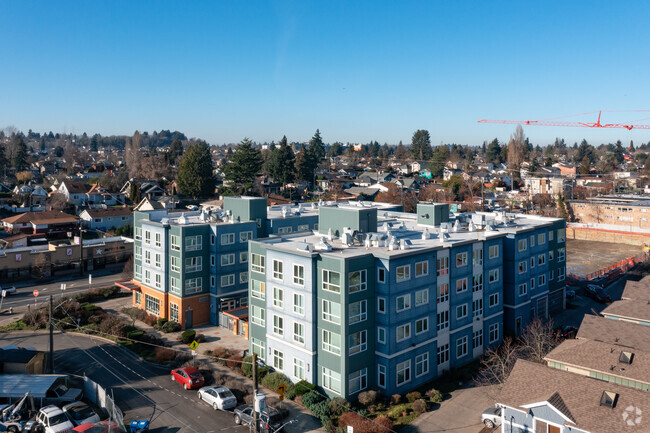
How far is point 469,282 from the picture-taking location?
32.7 metres

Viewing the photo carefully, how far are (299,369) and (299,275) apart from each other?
561 centimetres

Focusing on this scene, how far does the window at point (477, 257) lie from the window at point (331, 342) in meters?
11.8

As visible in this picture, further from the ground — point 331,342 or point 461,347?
point 331,342

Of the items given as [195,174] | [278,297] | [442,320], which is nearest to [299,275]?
[278,297]

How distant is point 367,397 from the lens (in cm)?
2659

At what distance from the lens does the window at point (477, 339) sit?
33.5 m

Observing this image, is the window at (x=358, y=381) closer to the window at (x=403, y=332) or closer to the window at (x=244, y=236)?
the window at (x=403, y=332)

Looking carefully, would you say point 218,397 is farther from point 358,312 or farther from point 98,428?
point 358,312

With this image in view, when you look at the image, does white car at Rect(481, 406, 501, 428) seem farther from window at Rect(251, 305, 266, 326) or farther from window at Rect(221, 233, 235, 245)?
window at Rect(221, 233, 235, 245)

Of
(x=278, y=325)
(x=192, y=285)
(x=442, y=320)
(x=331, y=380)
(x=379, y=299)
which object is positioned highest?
(x=379, y=299)

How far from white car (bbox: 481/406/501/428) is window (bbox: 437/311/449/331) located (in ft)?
21.3

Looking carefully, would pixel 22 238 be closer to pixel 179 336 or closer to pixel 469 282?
pixel 179 336

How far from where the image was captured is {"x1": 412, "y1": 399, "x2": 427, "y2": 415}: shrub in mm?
26078

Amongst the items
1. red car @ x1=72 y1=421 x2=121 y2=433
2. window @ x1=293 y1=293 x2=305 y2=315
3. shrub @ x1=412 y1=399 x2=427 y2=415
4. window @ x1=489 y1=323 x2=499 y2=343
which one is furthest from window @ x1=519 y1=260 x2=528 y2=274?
red car @ x1=72 y1=421 x2=121 y2=433
